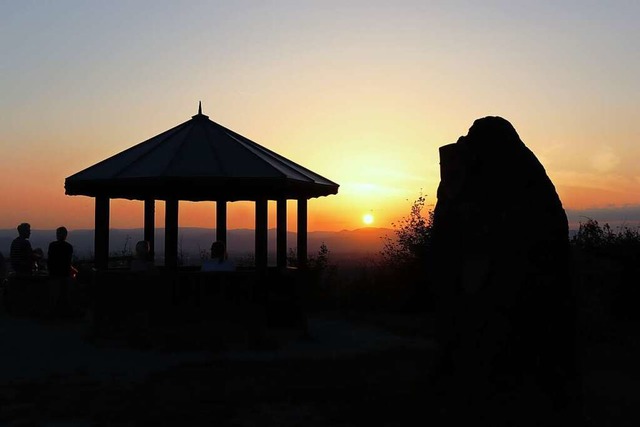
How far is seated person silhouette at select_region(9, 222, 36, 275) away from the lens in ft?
51.6

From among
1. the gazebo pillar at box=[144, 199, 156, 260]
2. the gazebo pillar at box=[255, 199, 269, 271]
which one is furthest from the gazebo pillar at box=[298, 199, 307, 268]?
the gazebo pillar at box=[144, 199, 156, 260]

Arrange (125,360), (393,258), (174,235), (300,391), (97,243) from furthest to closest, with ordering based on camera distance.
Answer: (393,258)
(97,243)
(174,235)
(125,360)
(300,391)

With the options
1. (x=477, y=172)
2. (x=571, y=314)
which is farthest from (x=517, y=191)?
(x=571, y=314)

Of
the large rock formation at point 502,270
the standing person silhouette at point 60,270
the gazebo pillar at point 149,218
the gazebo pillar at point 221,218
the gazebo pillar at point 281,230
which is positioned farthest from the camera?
the standing person silhouette at point 60,270

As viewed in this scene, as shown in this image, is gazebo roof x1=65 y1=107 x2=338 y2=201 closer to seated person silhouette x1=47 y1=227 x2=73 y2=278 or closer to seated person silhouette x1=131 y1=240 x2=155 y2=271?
seated person silhouette x1=131 y1=240 x2=155 y2=271

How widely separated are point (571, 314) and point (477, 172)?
164cm

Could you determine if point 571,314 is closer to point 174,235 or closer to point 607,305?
point 174,235

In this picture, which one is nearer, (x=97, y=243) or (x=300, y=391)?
(x=300, y=391)

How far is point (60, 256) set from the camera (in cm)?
1523

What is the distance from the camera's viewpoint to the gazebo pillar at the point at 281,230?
13078 mm

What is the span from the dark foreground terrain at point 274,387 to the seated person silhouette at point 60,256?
2784 millimetres

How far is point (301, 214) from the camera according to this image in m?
13.5

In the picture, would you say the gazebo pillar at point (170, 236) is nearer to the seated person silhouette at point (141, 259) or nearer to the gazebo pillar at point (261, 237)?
the seated person silhouette at point (141, 259)

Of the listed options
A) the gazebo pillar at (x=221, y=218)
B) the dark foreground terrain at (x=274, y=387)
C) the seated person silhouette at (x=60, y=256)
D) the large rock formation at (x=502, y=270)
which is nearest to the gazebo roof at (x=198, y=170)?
the gazebo pillar at (x=221, y=218)
